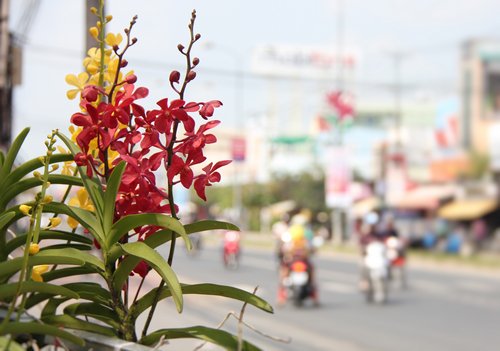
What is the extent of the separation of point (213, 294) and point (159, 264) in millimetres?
182

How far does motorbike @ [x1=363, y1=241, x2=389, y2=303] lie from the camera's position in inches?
685

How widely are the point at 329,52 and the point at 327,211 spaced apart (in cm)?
3619

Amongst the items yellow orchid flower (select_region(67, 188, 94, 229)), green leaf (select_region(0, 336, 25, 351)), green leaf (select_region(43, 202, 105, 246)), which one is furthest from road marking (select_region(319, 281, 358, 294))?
green leaf (select_region(0, 336, 25, 351))

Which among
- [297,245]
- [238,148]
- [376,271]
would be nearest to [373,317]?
[297,245]

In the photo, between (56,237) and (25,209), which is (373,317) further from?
(25,209)

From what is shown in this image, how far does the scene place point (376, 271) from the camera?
1750 centimetres

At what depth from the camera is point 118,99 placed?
89.2 inches

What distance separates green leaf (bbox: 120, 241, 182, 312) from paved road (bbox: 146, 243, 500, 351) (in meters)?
7.29

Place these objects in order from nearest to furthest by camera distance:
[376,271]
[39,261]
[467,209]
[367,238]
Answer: [39,261]
[376,271]
[367,238]
[467,209]

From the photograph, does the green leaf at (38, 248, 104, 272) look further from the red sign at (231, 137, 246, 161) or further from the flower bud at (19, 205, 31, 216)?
the red sign at (231, 137, 246, 161)

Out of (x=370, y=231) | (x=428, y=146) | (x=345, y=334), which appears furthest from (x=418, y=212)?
(x=345, y=334)

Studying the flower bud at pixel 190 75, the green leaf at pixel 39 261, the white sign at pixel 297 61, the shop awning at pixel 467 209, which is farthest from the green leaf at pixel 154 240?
the white sign at pixel 297 61

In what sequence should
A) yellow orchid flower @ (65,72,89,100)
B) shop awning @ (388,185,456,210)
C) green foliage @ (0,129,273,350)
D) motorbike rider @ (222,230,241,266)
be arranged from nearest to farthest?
green foliage @ (0,129,273,350)
yellow orchid flower @ (65,72,89,100)
motorbike rider @ (222,230,241,266)
shop awning @ (388,185,456,210)

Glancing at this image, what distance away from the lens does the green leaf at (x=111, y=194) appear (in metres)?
2.13
